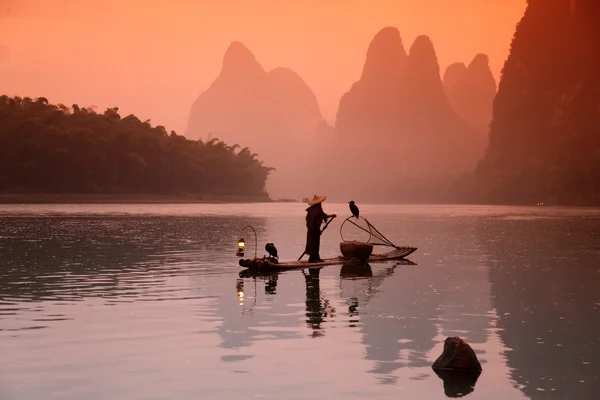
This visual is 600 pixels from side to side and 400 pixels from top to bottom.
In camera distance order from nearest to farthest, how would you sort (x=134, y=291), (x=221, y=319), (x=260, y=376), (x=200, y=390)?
(x=200, y=390), (x=260, y=376), (x=221, y=319), (x=134, y=291)

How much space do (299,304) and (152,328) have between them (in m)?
4.86

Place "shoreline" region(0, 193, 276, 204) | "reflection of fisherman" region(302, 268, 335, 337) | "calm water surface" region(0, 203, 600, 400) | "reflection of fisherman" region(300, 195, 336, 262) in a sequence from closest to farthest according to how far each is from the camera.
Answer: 1. "calm water surface" region(0, 203, 600, 400)
2. "reflection of fisherman" region(302, 268, 335, 337)
3. "reflection of fisherman" region(300, 195, 336, 262)
4. "shoreline" region(0, 193, 276, 204)

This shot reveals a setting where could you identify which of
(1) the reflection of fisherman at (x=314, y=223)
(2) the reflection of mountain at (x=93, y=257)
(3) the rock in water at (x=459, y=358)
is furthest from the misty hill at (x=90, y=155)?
(3) the rock in water at (x=459, y=358)

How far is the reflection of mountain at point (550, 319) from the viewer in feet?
41.8

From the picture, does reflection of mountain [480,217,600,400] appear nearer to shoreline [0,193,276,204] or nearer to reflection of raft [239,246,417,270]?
reflection of raft [239,246,417,270]

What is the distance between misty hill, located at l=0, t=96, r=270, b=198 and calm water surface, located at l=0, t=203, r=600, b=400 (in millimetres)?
78695

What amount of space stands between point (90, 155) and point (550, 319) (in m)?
106

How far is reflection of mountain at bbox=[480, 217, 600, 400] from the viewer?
12750 millimetres

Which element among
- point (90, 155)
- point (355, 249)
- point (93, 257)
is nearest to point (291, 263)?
point (355, 249)

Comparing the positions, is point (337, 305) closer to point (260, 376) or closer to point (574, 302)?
point (574, 302)

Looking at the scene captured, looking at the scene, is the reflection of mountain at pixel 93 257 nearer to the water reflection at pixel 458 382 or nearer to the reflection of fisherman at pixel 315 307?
the reflection of fisherman at pixel 315 307

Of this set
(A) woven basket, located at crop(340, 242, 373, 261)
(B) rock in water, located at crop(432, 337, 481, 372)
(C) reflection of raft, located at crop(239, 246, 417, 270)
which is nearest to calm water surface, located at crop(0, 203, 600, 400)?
(B) rock in water, located at crop(432, 337, 481, 372)

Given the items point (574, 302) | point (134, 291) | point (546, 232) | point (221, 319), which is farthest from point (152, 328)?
point (546, 232)

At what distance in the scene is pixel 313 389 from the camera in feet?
39.5
